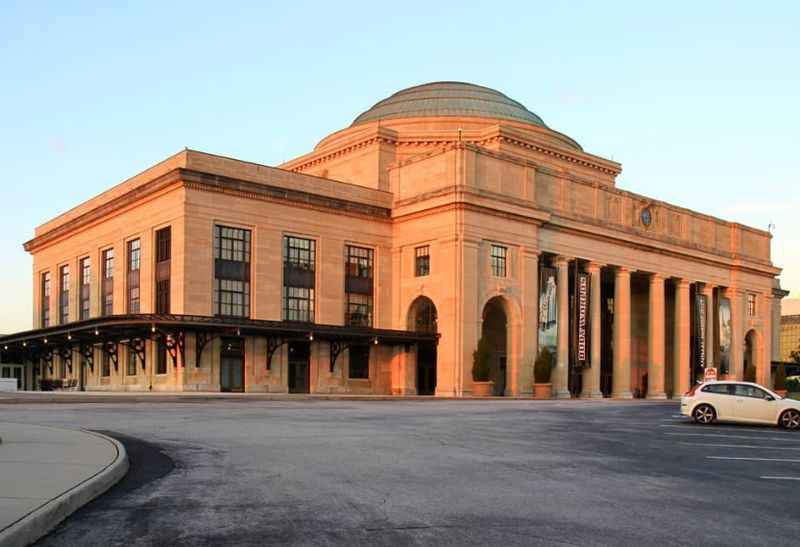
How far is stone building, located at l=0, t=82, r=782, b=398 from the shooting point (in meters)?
53.9

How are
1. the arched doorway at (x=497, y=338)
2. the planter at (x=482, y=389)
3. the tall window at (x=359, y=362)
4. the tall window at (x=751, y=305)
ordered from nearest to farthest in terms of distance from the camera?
the planter at (x=482, y=389), the tall window at (x=359, y=362), the arched doorway at (x=497, y=338), the tall window at (x=751, y=305)

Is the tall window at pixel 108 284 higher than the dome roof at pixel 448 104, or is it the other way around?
the dome roof at pixel 448 104

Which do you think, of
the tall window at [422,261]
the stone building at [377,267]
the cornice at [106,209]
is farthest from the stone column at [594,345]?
the cornice at [106,209]

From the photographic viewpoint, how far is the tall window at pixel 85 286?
219ft

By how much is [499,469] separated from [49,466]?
648 centimetres

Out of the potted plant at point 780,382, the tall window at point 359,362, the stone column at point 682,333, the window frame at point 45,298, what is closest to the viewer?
the tall window at point 359,362

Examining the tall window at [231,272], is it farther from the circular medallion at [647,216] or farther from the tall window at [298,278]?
the circular medallion at [647,216]

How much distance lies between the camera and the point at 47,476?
1057cm

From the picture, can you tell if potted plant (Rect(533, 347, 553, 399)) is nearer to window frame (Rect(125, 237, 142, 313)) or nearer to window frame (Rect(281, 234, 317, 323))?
window frame (Rect(281, 234, 317, 323))

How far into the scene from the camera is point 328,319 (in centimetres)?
5862

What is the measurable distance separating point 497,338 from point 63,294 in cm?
3516

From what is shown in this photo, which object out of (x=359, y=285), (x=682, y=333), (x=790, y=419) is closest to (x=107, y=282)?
(x=359, y=285)

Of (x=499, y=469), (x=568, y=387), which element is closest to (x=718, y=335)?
(x=568, y=387)

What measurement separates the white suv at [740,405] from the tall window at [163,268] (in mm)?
34912
